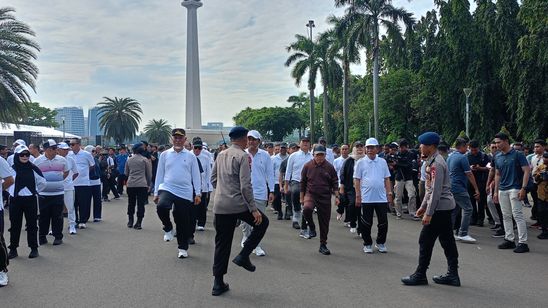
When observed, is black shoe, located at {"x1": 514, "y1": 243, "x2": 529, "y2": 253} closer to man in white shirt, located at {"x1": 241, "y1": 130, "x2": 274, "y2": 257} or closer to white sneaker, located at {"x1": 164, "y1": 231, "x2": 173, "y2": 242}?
man in white shirt, located at {"x1": 241, "y1": 130, "x2": 274, "y2": 257}

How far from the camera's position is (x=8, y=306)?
5.55 m

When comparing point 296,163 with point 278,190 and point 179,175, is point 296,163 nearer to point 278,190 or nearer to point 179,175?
point 278,190

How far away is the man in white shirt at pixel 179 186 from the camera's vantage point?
812 centimetres

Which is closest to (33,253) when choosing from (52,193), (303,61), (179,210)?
(52,193)

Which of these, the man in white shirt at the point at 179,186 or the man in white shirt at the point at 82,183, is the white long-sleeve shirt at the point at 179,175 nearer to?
the man in white shirt at the point at 179,186

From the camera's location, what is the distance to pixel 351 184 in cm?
1031

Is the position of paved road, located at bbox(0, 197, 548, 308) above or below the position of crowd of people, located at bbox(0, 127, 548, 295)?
below

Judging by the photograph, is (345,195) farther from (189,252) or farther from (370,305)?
(370,305)

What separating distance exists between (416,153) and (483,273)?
6.85m

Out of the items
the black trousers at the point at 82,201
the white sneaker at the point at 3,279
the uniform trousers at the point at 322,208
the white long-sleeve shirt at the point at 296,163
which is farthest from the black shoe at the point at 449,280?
the black trousers at the point at 82,201

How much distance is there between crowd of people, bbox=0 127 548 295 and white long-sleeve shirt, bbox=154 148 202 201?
2 centimetres

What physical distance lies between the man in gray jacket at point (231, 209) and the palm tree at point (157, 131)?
8707 cm

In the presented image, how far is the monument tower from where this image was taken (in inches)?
2344

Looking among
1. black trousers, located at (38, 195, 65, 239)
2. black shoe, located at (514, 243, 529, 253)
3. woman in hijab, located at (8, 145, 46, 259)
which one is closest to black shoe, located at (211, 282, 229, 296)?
woman in hijab, located at (8, 145, 46, 259)
